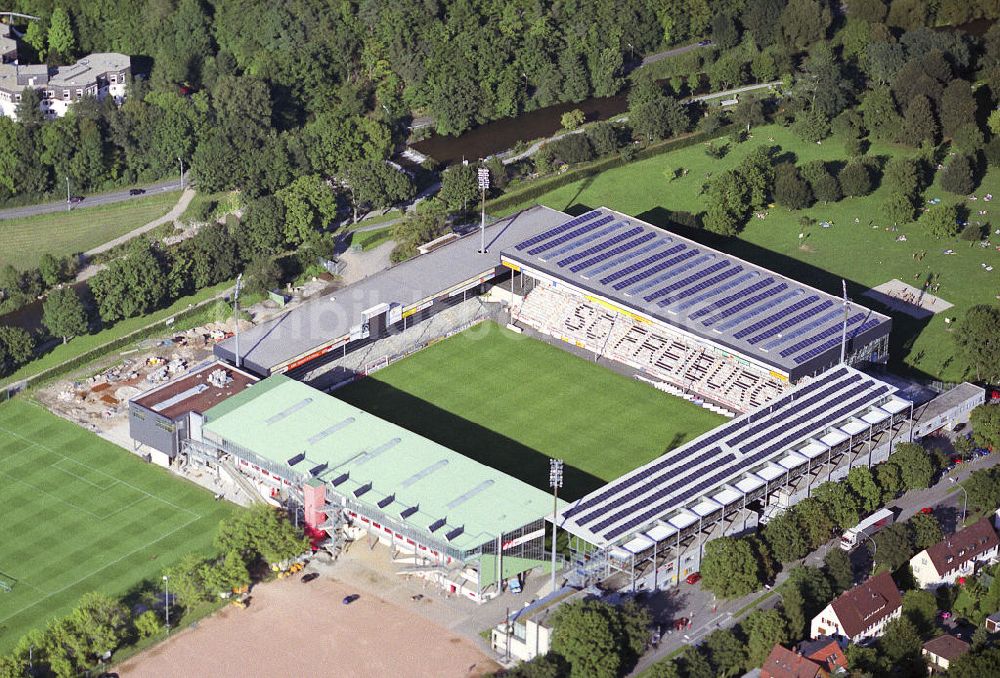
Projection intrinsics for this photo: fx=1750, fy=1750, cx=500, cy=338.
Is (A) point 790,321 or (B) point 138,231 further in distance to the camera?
(B) point 138,231

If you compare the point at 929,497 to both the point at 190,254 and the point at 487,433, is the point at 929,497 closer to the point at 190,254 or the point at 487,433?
the point at 487,433

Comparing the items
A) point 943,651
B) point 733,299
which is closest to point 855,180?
point 733,299

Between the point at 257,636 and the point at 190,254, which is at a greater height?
the point at 190,254

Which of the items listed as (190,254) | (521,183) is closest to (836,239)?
(521,183)

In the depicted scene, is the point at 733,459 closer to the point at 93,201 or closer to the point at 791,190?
the point at 791,190

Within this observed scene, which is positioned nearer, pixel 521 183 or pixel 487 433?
pixel 487 433

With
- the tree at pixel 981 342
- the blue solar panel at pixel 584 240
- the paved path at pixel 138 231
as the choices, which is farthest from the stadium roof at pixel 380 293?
the tree at pixel 981 342

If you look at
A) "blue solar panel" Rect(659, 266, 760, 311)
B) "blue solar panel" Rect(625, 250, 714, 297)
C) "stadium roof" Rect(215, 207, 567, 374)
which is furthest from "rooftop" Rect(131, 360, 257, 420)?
"blue solar panel" Rect(659, 266, 760, 311)
